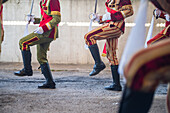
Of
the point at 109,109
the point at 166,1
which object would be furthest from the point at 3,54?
the point at 166,1

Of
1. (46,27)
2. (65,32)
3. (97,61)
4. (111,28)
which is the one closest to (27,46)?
(46,27)

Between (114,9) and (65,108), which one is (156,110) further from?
(114,9)

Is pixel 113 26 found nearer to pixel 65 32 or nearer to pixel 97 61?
pixel 97 61

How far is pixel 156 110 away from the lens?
Answer: 11.2 feet

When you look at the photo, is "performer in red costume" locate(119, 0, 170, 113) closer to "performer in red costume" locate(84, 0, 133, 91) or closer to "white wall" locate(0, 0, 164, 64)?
"performer in red costume" locate(84, 0, 133, 91)

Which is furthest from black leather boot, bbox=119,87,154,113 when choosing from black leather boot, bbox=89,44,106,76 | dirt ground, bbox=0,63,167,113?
black leather boot, bbox=89,44,106,76

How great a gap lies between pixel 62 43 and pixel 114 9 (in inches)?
213

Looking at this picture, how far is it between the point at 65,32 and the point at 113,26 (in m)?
5.40

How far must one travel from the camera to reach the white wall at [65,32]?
32.0 feet

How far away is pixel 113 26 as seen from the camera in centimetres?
452

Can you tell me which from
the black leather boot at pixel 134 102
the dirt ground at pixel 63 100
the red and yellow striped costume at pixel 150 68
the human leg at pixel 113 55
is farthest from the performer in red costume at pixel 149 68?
the human leg at pixel 113 55

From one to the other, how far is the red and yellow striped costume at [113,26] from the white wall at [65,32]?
5052 mm

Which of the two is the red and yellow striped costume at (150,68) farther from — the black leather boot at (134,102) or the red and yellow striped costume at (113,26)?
the red and yellow striped costume at (113,26)

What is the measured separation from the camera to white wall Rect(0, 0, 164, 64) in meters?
9.74
